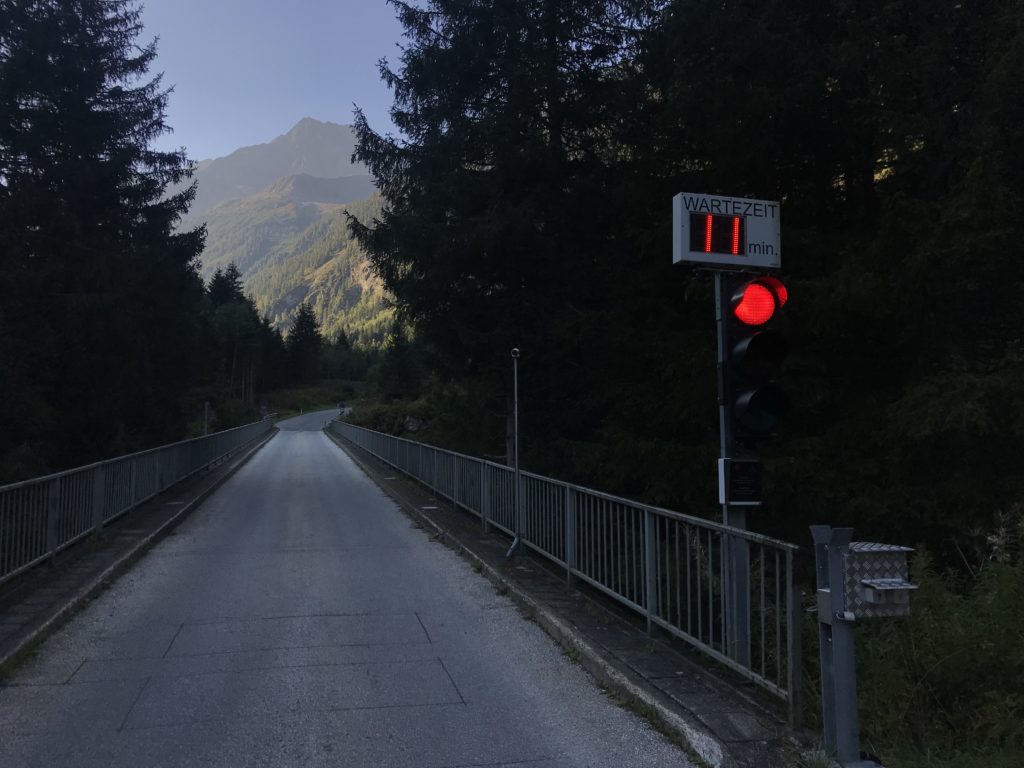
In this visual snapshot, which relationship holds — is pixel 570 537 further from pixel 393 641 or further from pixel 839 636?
pixel 839 636

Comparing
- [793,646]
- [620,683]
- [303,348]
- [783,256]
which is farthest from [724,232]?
[303,348]

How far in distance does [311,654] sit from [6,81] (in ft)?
65.2

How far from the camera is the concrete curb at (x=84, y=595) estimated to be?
18.1 feet

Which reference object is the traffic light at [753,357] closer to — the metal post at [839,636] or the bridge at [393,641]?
the bridge at [393,641]

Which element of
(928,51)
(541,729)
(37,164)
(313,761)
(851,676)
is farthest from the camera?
(37,164)

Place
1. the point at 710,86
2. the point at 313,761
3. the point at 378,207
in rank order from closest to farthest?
1. the point at 313,761
2. the point at 710,86
3. the point at 378,207

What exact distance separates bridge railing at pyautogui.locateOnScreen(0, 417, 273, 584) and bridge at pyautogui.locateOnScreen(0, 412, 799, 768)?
4 centimetres

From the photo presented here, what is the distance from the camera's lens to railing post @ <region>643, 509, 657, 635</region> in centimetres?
577

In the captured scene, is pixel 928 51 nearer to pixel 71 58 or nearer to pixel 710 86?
pixel 710 86

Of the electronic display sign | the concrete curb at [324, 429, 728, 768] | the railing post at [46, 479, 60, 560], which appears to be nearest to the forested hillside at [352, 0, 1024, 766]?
the concrete curb at [324, 429, 728, 768]

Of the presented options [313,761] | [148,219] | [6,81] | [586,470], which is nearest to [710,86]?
[586,470]

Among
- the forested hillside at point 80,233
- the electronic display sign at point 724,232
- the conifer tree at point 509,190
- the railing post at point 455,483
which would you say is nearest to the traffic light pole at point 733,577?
the electronic display sign at point 724,232

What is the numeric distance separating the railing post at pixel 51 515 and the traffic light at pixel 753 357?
289 inches

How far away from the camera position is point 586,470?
1245 cm
